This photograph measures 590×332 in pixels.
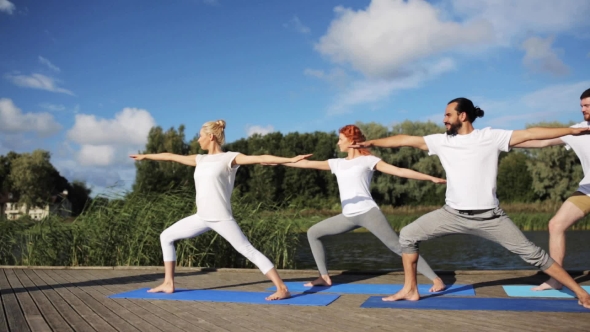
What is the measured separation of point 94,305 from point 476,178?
11.6 feet

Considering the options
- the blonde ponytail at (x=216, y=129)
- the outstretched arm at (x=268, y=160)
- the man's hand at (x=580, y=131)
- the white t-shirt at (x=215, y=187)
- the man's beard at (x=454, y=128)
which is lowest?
the white t-shirt at (x=215, y=187)

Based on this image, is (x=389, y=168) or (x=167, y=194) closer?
(x=389, y=168)

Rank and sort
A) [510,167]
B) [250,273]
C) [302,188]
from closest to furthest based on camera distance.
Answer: [250,273], [510,167], [302,188]

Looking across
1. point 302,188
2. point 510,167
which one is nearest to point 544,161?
point 510,167

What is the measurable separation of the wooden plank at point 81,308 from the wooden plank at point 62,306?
0.13 ft

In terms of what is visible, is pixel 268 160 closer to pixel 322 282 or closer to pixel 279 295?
pixel 279 295

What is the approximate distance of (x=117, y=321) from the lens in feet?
14.4

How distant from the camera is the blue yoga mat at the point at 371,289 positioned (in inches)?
213

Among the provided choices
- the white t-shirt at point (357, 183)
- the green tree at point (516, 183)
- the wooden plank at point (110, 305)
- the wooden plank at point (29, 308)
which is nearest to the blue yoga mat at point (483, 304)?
the white t-shirt at point (357, 183)

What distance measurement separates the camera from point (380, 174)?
139 ft

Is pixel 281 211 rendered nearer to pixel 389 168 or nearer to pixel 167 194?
pixel 167 194

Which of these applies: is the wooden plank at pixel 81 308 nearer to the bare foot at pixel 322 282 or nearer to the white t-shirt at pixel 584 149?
the bare foot at pixel 322 282

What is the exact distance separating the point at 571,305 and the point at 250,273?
4.00 meters

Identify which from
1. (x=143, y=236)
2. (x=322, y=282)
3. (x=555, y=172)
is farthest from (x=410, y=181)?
(x=322, y=282)
